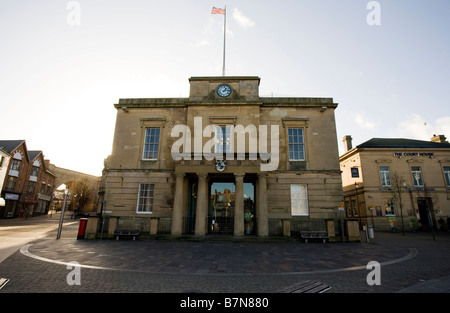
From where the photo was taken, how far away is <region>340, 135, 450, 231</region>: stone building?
26.3m

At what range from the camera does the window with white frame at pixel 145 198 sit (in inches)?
713

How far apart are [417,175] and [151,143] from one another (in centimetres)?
3338

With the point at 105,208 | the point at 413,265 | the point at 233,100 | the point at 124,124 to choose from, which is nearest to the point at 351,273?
the point at 413,265

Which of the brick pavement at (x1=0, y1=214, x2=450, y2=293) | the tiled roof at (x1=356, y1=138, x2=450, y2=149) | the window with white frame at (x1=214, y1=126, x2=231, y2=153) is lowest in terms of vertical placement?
the brick pavement at (x1=0, y1=214, x2=450, y2=293)

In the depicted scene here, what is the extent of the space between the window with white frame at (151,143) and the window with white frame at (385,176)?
92.9 ft

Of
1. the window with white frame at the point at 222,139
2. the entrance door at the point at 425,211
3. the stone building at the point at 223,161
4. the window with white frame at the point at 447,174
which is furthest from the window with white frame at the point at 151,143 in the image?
the window with white frame at the point at 447,174

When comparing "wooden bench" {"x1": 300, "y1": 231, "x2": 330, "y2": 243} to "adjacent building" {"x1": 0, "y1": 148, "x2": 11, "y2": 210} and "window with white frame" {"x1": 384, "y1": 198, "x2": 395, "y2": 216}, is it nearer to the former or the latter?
"window with white frame" {"x1": 384, "y1": 198, "x2": 395, "y2": 216}

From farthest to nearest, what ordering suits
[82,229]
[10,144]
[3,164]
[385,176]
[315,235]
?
[10,144] < [3,164] < [385,176] < [82,229] < [315,235]

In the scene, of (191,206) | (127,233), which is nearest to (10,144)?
(127,233)

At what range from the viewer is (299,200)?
18.0 m

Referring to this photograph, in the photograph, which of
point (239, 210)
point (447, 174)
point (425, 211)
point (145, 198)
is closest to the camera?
point (239, 210)

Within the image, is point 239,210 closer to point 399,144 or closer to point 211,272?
point 211,272

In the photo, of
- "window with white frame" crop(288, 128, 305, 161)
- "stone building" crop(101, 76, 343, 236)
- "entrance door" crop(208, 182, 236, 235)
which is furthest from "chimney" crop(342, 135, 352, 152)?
"entrance door" crop(208, 182, 236, 235)

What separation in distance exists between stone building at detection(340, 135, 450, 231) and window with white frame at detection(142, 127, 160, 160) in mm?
22889
